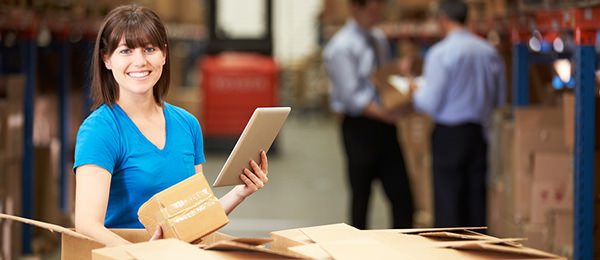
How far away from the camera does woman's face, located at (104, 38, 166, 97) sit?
226cm

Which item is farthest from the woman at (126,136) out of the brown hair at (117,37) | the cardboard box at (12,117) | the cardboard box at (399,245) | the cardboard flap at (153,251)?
the cardboard box at (12,117)

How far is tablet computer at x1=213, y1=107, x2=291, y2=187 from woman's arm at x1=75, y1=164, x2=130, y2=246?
0.31m

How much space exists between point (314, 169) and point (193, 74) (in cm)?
1476

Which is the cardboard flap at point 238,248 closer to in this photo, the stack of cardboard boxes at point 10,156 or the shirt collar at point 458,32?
the stack of cardboard boxes at point 10,156

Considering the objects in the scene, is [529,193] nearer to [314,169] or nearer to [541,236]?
[541,236]

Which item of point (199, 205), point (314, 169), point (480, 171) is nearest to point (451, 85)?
point (480, 171)

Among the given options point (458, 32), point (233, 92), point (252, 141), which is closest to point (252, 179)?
point (252, 141)

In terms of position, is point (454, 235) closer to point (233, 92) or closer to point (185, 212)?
point (185, 212)

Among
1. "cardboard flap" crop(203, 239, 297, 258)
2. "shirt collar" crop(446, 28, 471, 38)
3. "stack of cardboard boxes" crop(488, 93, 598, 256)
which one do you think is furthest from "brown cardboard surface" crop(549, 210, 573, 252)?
"cardboard flap" crop(203, 239, 297, 258)

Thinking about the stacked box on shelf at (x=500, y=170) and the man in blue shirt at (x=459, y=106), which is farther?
the stacked box on shelf at (x=500, y=170)

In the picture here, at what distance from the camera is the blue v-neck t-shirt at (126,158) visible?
220 cm

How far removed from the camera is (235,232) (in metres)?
6.41

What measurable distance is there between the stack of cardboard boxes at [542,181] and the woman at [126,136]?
7.18 feet

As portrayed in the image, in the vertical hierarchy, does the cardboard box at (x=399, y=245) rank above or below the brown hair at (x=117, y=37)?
below
